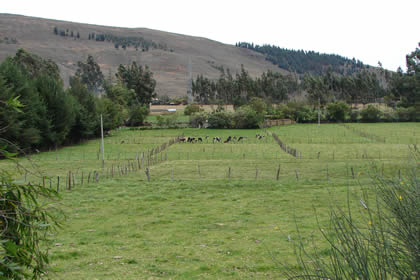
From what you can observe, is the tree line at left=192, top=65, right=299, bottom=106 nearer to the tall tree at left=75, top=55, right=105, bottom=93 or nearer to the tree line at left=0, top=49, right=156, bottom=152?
the tall tree at left=75, top=55, right=105, bottom=93

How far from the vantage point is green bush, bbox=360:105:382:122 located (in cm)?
10856

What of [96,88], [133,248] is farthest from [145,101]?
[133,248]

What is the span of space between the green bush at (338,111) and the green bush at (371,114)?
454 cm

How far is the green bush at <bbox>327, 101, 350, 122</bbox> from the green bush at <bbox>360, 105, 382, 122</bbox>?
4.54 metres

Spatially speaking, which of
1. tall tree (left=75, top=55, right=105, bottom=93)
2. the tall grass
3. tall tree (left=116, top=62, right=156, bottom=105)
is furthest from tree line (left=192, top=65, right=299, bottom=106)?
the tall grass

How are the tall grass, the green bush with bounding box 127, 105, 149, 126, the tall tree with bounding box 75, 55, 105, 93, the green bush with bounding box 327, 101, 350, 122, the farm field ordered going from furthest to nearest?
the tall tree with bounding box 75, 55, 105, 93 → the green bush with bounding box 327, 101, 350, 122 → the green bush with bounding box 127, 105, 149, 126 → the farm field → the tall grass

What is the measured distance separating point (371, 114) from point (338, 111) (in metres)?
8.91

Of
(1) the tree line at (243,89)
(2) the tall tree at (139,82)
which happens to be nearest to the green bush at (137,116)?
(2) the tall tree at (139,82)

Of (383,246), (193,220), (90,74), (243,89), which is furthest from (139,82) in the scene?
(383,246)

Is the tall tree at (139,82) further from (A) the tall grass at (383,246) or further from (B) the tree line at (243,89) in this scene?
(A) the tall grass at (383,246)

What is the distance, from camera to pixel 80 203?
2097cm

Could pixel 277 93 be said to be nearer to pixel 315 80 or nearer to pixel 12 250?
pixel 315 80

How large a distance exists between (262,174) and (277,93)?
13068 cm

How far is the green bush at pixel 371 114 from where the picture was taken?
10856cm
